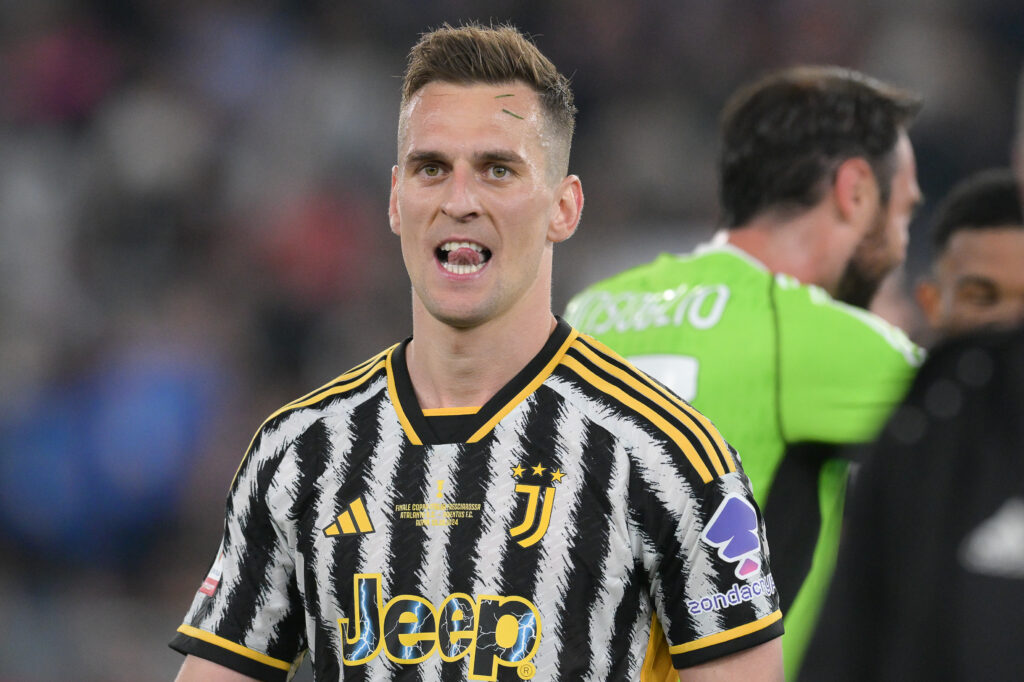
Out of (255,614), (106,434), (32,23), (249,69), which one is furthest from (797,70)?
(32,23)

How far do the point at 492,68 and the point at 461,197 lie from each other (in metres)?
0.28

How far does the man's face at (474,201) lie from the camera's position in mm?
2617

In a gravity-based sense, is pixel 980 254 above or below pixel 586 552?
above

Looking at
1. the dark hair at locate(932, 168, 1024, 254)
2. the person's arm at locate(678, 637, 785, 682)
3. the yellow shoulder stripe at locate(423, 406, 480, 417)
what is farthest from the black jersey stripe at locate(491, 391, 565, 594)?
the dark hair at locate(932, 168, 1024, 254)

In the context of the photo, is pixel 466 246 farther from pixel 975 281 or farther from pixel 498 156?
pixel 975 281

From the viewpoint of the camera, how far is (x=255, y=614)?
2701mm

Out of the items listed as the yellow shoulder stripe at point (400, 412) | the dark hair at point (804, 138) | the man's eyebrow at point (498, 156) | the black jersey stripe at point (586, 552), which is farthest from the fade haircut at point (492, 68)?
the dark hair at point (804, 138)

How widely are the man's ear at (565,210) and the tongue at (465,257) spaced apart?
7.2 inches

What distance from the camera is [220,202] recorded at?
31.0 ft

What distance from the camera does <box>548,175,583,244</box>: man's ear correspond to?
2.76 m

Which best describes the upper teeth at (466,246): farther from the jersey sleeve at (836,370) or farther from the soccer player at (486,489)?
the jersey sleeve at (836,370)

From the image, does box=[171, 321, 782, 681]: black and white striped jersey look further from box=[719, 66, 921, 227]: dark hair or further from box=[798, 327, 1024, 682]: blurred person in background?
box=[719, 66, 921, 227]: dark hair

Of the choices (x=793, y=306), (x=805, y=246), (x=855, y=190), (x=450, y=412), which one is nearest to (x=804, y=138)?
(x=855, y=190)

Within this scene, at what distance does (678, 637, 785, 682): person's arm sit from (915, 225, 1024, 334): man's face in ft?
5.90
